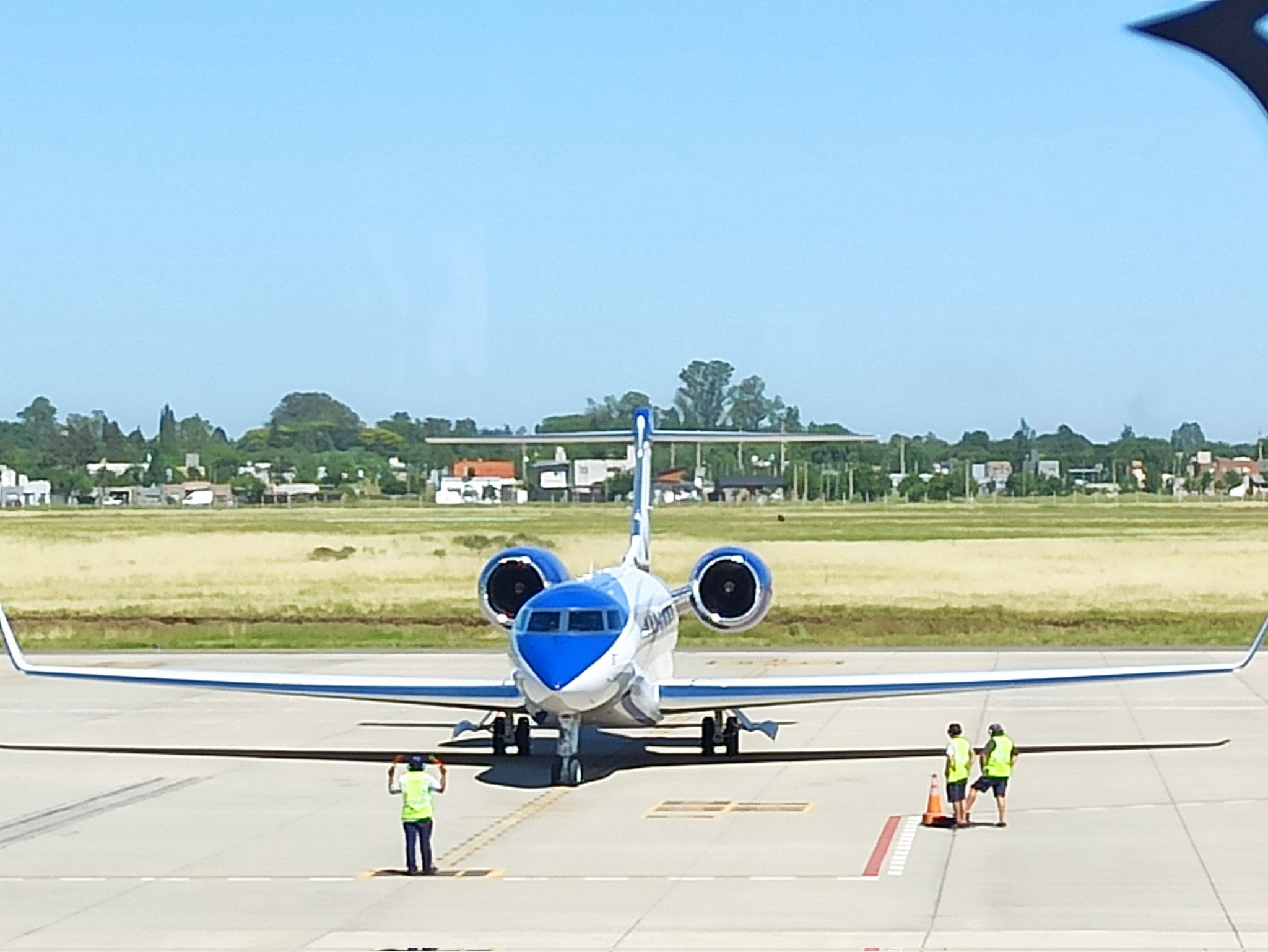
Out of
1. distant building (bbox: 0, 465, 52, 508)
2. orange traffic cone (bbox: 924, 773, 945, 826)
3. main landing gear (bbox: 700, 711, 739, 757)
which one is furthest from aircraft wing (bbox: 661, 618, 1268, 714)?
distant building (bbox: 0, 465, 52, 508)

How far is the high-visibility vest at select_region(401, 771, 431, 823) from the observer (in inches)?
714

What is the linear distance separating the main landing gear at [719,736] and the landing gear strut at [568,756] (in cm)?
Result: 364

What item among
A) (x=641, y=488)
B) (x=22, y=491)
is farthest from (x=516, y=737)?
(x=22, y=491)

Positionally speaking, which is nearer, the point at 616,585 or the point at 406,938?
the point at 406,938

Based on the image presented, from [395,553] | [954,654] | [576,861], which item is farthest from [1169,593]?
[576,861]

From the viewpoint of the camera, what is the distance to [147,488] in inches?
7830

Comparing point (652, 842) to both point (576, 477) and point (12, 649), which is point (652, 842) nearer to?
point (12, 649)

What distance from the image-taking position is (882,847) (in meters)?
19.9

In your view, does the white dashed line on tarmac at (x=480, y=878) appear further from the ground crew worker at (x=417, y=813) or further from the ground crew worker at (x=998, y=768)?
the ground crew worker at (x=998, y=768)

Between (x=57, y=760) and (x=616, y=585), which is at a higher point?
(x=616, y=585)

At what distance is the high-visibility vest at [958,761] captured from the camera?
69.7ft

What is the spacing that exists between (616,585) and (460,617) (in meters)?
Answer: 32.1

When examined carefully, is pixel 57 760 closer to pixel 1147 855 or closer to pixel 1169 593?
pixel 1147 855

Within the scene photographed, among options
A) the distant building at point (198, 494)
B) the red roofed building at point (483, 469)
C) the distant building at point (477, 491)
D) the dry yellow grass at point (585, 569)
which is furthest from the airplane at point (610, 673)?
the red roofed building at point (483, 469)
